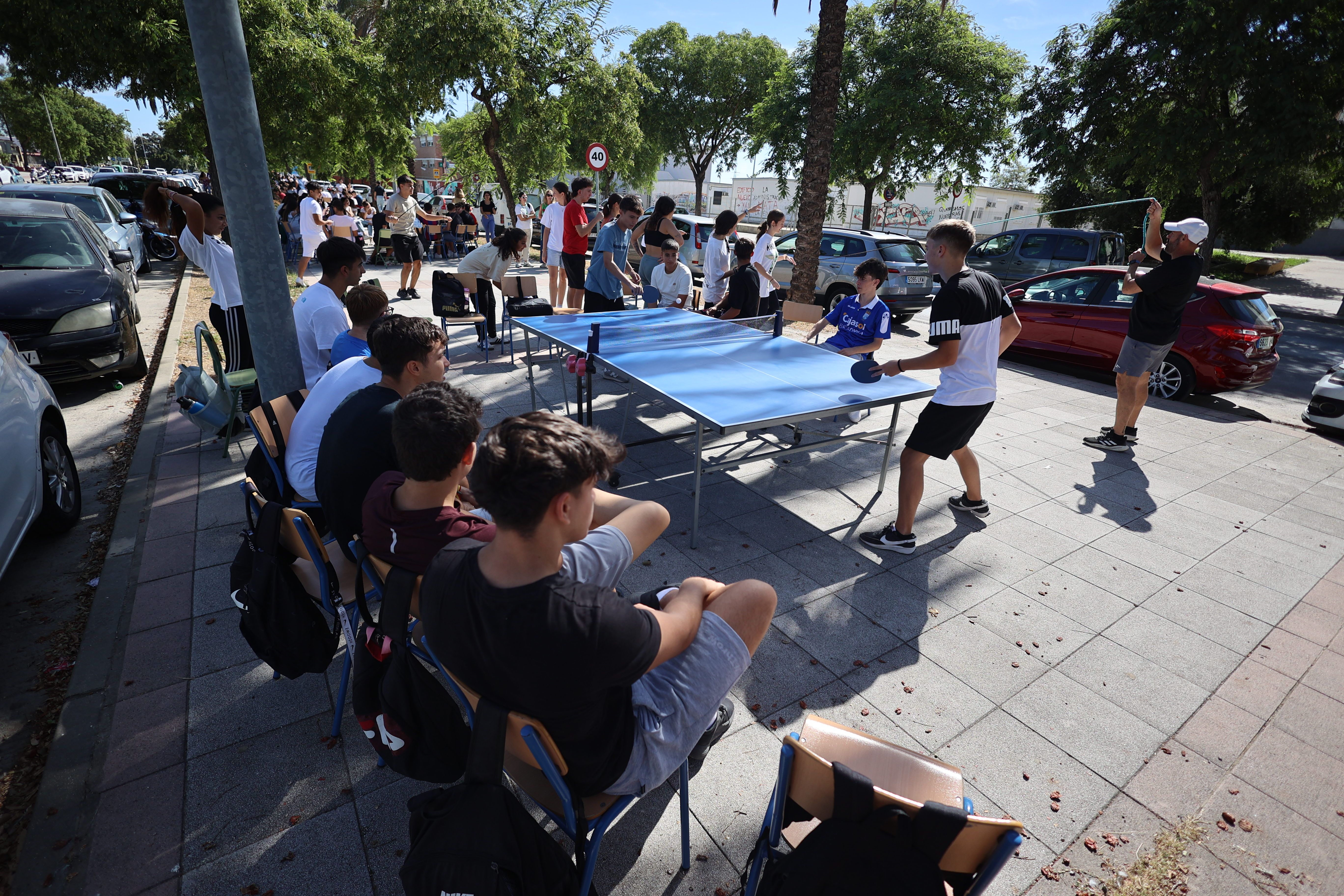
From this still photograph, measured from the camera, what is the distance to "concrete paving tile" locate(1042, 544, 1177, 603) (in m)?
4.07

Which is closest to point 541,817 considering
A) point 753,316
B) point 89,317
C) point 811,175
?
point 753,316

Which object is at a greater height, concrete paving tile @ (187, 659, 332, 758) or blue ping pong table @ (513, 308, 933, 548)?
blue ping pong table @ (513, 308, 933, 548)

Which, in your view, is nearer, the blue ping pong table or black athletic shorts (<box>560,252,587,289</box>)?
the blue ping pong table

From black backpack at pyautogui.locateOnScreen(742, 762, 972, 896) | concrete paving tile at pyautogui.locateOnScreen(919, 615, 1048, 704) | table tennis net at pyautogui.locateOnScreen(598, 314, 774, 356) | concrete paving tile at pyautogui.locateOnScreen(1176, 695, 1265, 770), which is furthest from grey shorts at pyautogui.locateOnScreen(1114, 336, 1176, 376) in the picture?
black backpack at pyautogui.locateOnScreen(742, 762, 972, 896)

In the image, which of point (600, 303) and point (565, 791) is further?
point (600, 303)

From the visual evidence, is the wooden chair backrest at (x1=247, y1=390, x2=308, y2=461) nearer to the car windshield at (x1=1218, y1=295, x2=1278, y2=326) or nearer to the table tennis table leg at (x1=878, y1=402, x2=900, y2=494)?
the table tennis table leg at (x1=878, y1=402, x2=900, y2=494)

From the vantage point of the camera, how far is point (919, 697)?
123 inches

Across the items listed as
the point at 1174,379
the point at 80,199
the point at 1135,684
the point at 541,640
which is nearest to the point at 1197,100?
the point at 1174,379

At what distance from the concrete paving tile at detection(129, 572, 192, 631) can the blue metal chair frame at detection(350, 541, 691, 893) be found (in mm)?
1819

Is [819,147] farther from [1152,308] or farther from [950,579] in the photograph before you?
[950,579]

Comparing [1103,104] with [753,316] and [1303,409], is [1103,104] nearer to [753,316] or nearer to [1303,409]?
[1303,409]

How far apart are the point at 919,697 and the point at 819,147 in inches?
333

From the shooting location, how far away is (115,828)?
232 centimetres

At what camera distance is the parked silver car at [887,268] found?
11219mm
